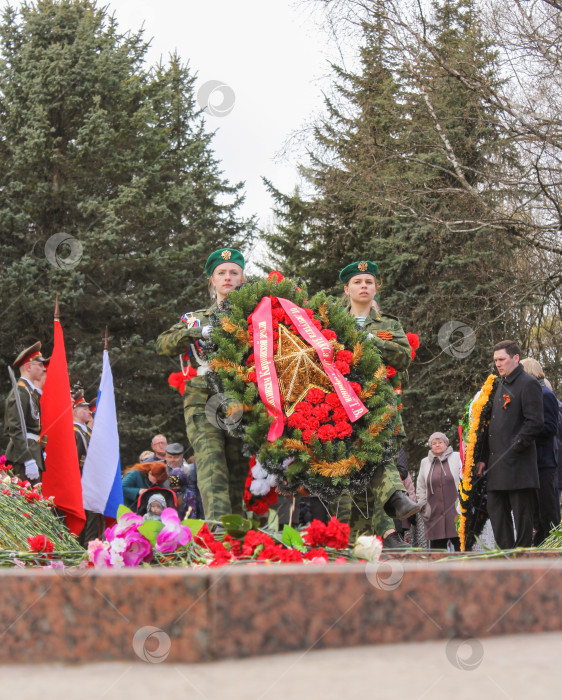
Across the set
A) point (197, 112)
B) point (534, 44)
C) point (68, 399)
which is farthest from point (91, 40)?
point (68, 399)

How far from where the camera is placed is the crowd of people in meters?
5.30

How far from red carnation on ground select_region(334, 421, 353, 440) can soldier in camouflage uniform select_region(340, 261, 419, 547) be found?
15.8 inches

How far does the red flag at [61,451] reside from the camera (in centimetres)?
766

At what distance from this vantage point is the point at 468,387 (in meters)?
20.9

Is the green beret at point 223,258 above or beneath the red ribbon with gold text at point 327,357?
above

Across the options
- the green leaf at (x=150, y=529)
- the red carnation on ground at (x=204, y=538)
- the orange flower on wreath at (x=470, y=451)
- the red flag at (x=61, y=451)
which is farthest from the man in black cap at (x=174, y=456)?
the green leaf at (x=150, y=529)

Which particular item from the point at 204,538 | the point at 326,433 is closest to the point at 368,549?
the point at 204,538

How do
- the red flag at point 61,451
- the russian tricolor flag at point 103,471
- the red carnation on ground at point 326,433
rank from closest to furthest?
the red carnation on ground at point 326,433
the red flag at point 61,451
the russian tricolor flag at point 103,471

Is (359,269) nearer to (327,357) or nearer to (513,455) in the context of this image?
(327,357)

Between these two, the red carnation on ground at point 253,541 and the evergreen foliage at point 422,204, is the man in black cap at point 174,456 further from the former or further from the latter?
the red carnation on ground at point 253,541

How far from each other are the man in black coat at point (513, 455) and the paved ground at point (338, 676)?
519 centimetres

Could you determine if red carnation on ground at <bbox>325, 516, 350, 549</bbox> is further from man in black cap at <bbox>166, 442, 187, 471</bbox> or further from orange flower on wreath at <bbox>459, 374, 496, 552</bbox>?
man in black cap at <bbox>166, 442, 187, 471</bbox>

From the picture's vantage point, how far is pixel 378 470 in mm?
5152

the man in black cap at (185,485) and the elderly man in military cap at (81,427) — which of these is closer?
the elderly man in military cap at (81,427)
